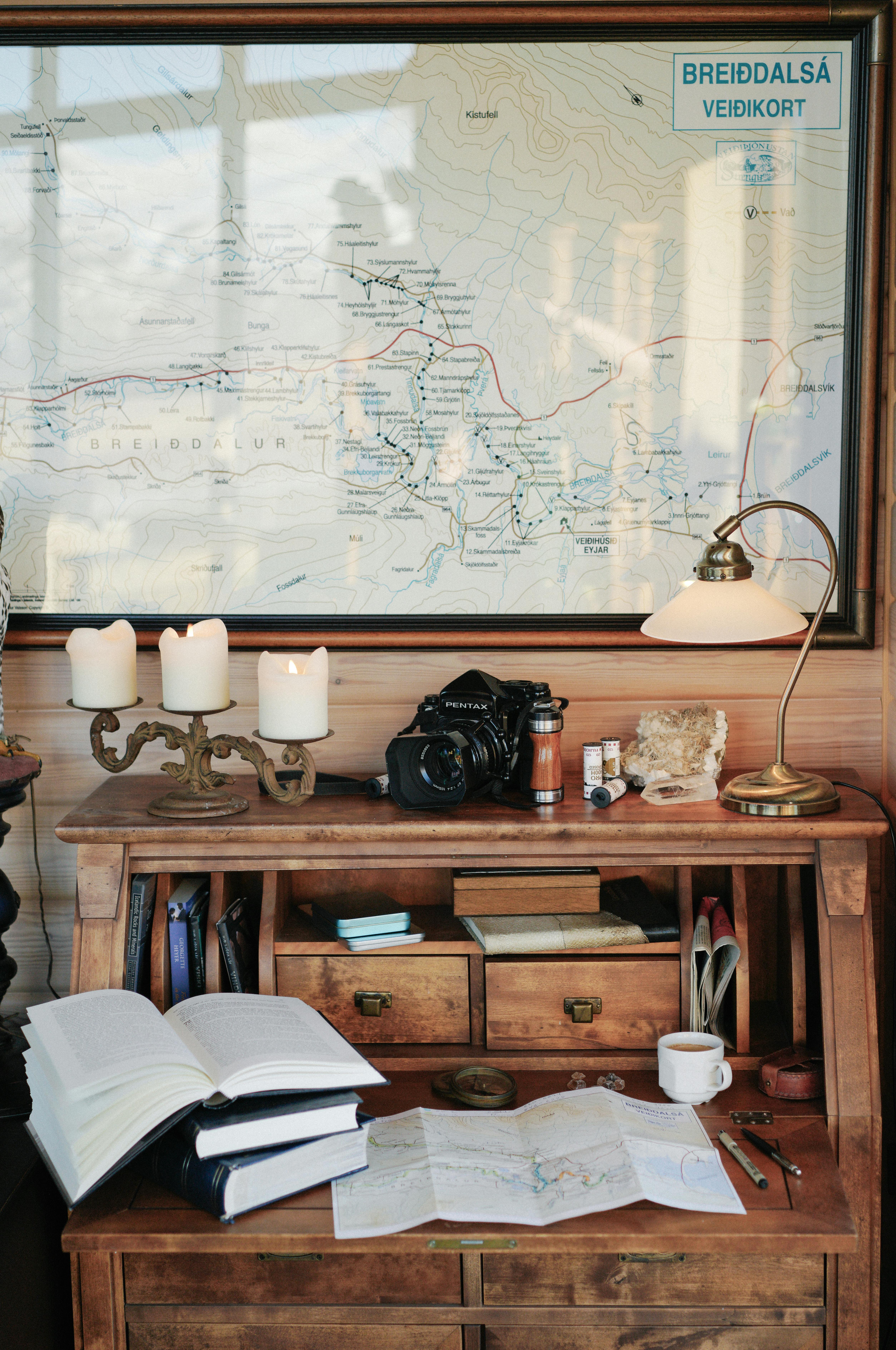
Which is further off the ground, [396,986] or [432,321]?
[432,321]

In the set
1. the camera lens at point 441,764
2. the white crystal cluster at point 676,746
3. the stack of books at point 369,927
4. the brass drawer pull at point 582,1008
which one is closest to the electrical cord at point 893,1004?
the white crystal cluster at point 676,746

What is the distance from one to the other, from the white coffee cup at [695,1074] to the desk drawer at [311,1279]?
1.24ft

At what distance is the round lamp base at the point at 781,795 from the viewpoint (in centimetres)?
144

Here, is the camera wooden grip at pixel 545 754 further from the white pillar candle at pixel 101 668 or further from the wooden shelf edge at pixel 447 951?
the white pillar candle at pixel 101 668

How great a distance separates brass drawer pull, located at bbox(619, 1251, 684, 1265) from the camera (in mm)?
1254

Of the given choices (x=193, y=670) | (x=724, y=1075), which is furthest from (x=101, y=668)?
(x=724, y=1075)

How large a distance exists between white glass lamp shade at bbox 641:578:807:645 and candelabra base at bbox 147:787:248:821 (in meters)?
0.69

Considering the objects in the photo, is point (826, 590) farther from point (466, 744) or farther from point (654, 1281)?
point (654, 1281)

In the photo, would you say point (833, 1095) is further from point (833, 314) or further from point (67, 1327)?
point (833, 314)

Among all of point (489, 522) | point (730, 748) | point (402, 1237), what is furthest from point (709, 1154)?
point (489, 522)

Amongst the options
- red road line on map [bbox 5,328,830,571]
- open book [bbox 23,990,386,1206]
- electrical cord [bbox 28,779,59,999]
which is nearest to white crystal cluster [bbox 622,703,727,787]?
red road line on map [bbox 5,328,830,571]

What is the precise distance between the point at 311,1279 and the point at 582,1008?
523 mm

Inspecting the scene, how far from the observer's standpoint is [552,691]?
5.94 feet

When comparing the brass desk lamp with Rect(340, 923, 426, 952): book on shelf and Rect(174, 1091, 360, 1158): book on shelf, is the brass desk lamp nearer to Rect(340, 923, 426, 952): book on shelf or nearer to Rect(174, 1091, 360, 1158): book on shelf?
Rect(340, 923, 426, 952): book on shelf
